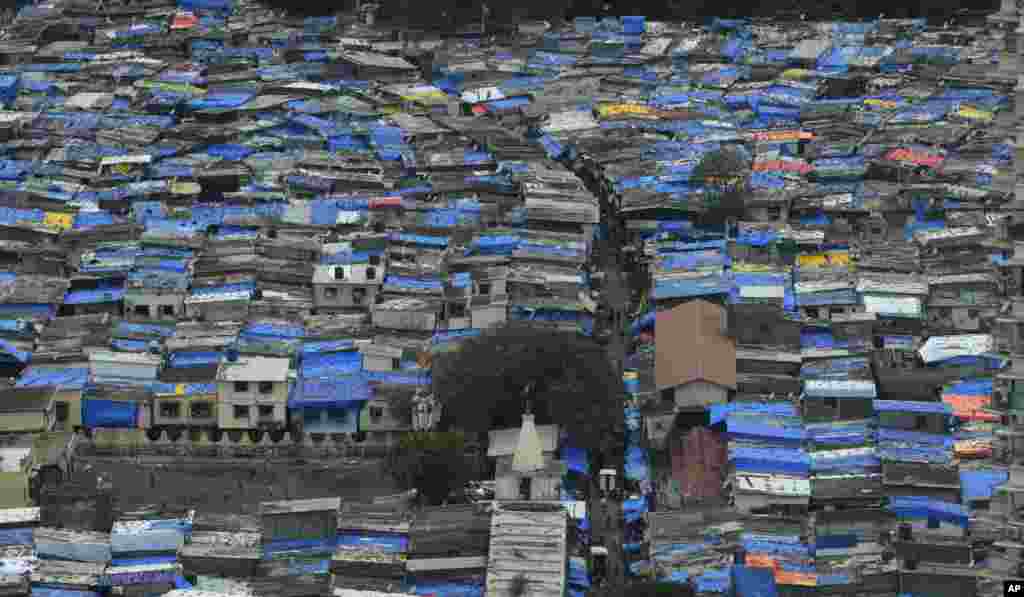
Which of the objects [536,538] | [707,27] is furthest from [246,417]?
[707,27]

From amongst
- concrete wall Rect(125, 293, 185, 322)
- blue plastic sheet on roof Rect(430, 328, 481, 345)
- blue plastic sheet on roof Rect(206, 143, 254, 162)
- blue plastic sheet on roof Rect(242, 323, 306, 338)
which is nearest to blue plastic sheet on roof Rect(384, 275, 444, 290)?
blue plastic sheet on roof Rect(430, 328, 481, 345)

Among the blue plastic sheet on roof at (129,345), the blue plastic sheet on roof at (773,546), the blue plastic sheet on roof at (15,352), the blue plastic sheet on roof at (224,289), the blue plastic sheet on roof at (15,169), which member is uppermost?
the blue plastic sheet on roof at (15,169)

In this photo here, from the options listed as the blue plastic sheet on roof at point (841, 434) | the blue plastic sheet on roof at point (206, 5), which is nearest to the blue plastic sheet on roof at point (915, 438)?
the blue plastic sheet on roof at point (841, 434)

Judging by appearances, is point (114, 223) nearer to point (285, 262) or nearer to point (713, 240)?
point (285, 262)

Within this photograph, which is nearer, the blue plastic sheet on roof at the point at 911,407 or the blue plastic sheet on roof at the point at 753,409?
the blue plastic sheet on roof at the point at 911,407

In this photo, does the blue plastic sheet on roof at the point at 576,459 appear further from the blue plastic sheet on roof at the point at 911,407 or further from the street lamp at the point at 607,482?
the blue plastic sheet on roof at the point at 911,407

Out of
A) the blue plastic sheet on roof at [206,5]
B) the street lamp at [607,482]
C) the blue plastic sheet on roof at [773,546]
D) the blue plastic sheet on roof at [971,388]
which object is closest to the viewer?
the blue plastic sheet on roof at [773,546]
